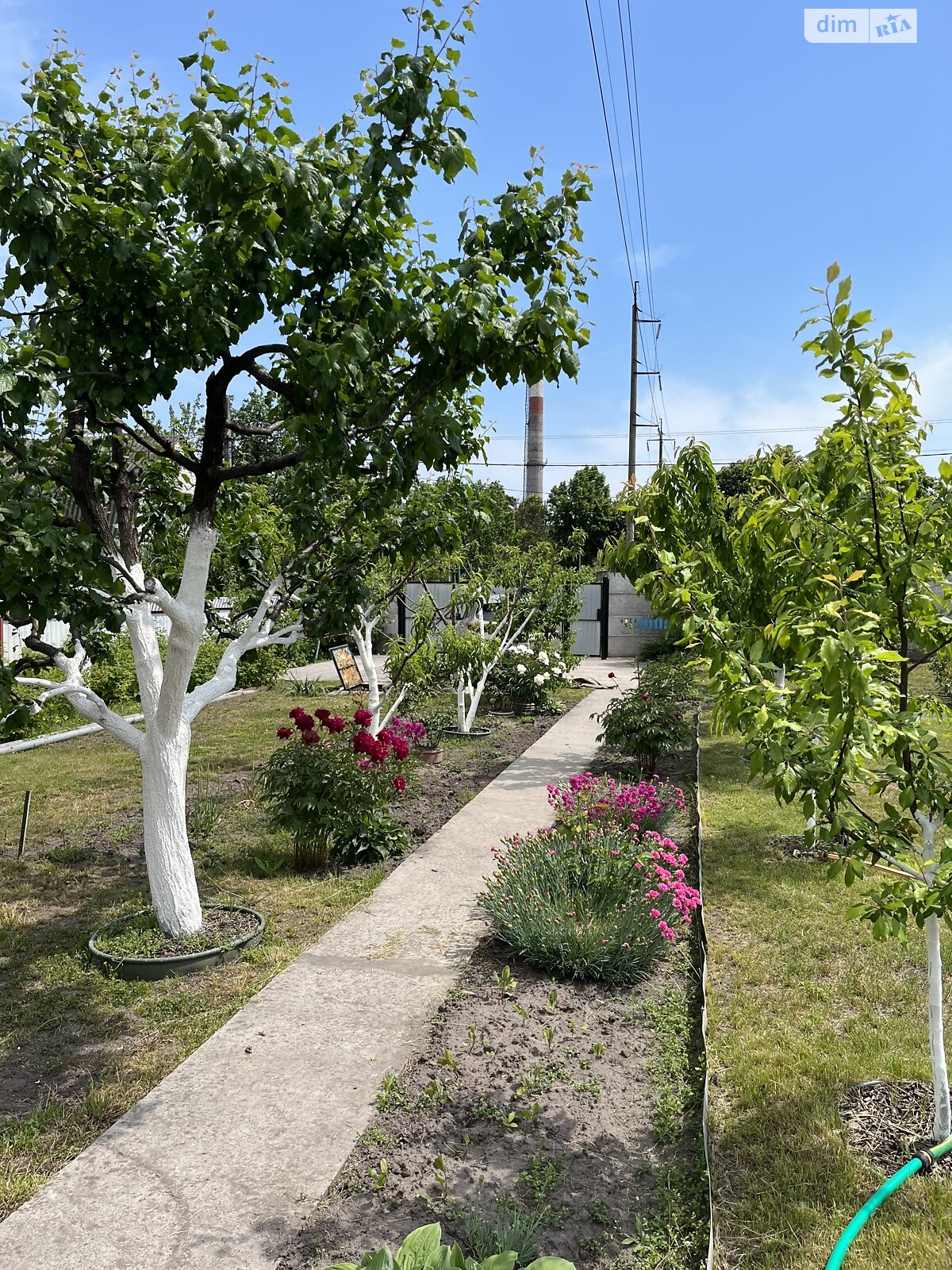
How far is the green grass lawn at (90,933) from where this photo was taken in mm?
3260

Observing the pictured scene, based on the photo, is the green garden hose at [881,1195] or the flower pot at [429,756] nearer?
the green garden hose at [881,1195]

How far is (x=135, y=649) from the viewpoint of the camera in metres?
4.54

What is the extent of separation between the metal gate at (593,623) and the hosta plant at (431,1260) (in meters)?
20.5

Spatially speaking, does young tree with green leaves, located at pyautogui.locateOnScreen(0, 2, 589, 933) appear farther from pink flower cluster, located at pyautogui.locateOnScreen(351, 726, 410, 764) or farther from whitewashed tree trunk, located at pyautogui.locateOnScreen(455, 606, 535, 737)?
whitewashed tree trunk, located at pyautogui.locateOnScreen(455, 606, 535, 737)

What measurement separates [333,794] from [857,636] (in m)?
4.15

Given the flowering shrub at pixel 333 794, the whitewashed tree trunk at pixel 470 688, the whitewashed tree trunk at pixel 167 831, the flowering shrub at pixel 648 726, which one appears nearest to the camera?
the whitewashed tree trunk at pixel 167 831

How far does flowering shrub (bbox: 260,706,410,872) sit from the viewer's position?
19.0 ft

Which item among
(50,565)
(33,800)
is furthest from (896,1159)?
(33,800)

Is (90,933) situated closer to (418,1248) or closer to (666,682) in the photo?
(418,1248)

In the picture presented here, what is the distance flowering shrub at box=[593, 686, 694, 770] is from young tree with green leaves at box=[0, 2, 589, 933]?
4819 millimetres

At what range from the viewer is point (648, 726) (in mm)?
8477

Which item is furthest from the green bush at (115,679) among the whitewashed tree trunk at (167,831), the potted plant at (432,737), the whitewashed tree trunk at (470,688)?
the whitewashed tree trunk at (167,831)

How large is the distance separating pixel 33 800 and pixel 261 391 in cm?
454

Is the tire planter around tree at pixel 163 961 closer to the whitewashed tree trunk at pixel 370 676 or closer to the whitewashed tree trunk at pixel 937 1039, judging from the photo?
the whitewashed tree trunk at pixel 937 1039
